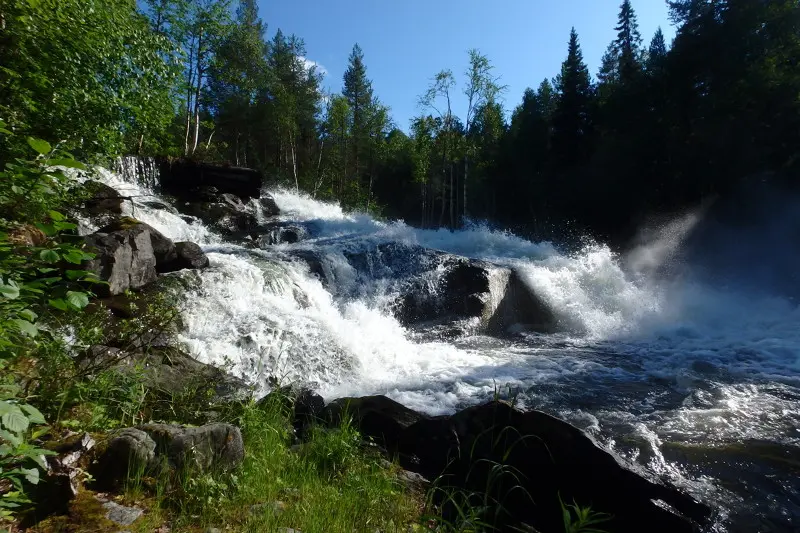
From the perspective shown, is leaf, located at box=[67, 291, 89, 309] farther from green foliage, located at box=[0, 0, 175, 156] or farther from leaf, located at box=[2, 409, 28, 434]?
green foliage, located at box=[0, 0, 175, 156]

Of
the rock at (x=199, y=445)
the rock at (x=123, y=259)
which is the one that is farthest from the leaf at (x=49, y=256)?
the rock at (x=123, y=259)

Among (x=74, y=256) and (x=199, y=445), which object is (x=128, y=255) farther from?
(x=74, y=256)

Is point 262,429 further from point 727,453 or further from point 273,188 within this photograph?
point 273,188

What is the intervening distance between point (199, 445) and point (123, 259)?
531 cm

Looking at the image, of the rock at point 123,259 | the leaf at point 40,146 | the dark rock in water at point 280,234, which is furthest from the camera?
the dark rock in water at point 280,234

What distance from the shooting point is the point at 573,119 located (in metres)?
29.5

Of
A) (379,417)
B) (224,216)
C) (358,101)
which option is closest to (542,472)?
(379,417)

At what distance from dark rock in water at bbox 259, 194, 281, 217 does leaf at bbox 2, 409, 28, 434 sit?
1838cm

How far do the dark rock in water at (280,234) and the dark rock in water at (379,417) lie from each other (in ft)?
32.9

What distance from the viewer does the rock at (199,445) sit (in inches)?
99.5

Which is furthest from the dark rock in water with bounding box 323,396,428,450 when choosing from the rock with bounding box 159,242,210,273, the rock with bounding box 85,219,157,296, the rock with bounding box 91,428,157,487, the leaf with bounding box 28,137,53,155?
the rock with bounding box 159,242,210,273

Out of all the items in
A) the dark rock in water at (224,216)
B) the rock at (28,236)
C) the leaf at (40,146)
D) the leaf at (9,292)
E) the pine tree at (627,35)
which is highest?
the pine tree at (627,35)

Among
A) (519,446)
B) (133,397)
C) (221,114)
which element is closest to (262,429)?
(133,397)

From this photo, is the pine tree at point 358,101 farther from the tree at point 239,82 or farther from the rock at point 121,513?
the rock at point 121,513
